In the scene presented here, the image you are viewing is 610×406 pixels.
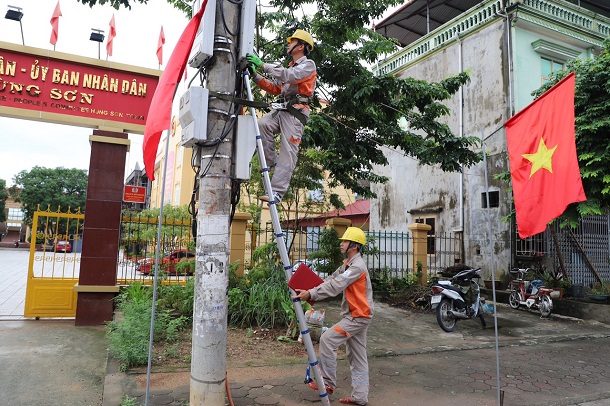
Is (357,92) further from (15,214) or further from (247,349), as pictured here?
(15,214)

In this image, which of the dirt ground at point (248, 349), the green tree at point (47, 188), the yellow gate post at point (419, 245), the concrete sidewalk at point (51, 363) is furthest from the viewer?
the green tree at point (47, 188)

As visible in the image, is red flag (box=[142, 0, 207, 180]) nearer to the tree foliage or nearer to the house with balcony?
the tree foliage

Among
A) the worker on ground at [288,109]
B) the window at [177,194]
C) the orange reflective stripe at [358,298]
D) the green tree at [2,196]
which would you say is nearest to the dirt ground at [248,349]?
the orange reflective stripe at [358,298]

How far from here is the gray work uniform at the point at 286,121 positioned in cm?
372

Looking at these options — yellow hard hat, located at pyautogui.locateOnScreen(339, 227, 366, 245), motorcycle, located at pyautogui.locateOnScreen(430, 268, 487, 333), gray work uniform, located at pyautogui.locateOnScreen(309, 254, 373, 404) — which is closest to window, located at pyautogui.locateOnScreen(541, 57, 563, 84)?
motorcycle, located at pyautogui.locateOnScreen(430, 268, 487, 333)

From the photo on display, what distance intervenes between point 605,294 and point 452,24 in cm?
997

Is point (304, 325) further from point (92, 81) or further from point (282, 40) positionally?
point (92, 81)

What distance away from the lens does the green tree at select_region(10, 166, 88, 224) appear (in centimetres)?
4716

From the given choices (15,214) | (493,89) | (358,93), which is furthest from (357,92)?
(15,214)

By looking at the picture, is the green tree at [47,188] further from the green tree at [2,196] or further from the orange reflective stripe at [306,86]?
the orange reflective stripe at [306,86]

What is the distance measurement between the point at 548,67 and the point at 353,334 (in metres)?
13.1

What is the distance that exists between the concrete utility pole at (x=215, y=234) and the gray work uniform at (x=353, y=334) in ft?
4.47

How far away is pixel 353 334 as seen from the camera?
432cm

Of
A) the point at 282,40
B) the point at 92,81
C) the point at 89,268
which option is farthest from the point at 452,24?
the point at 89,268
